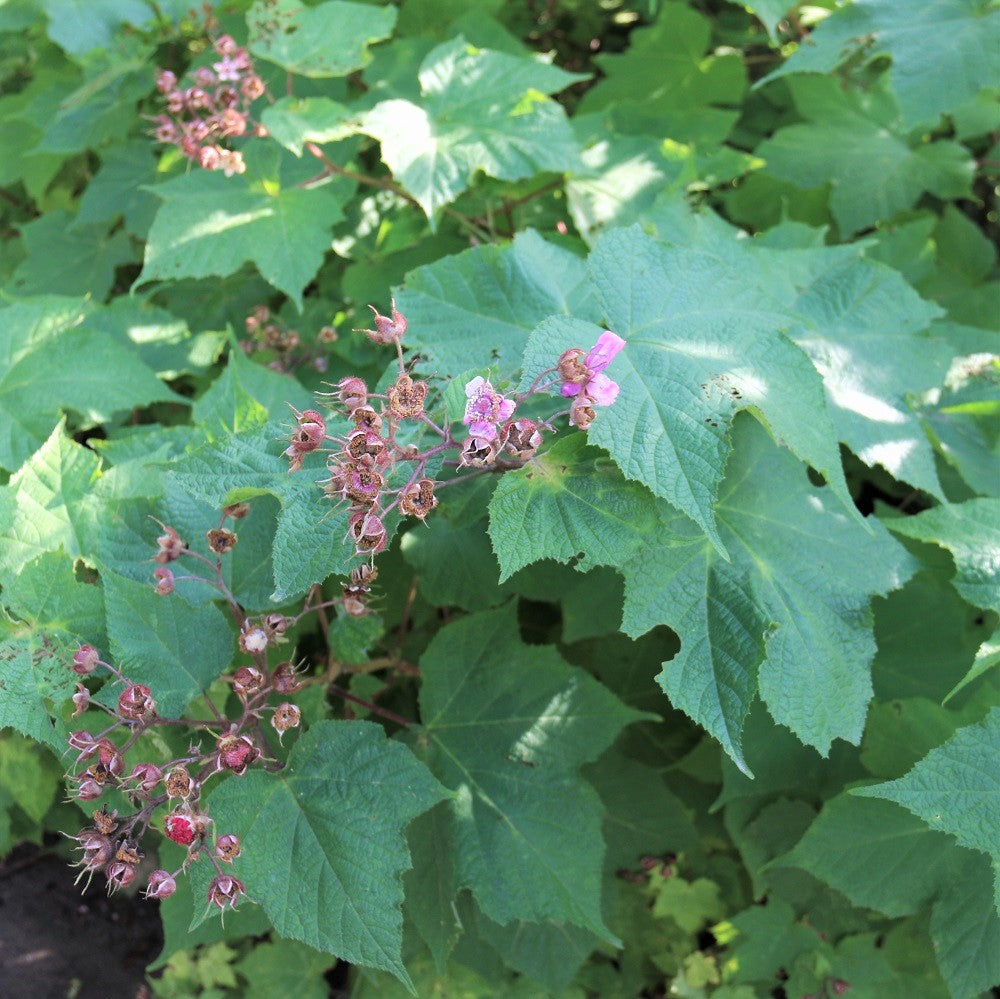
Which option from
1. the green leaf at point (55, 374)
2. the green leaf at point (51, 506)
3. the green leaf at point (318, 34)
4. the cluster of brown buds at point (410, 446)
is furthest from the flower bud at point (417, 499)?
the green leaf at point (318, 34)

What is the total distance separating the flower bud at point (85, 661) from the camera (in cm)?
161

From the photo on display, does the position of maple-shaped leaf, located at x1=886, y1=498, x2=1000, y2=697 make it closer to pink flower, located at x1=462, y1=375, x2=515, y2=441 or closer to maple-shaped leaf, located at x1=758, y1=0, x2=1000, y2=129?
A: pink flower, located at x1=462, y1=375, x2=515, y2=441

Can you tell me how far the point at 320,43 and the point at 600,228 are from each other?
1.00 m

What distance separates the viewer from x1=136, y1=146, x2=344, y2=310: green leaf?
244 centimetres

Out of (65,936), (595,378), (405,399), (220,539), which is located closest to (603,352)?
(595,378)

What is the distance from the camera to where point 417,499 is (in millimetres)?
1337

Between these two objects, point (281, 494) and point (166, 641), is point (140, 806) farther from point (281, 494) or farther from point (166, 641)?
point (281, 494)

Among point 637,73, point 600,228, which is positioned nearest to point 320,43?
point 600,228

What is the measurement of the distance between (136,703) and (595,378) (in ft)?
3.15

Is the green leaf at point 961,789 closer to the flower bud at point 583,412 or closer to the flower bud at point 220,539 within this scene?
the flower bud at point 583,412

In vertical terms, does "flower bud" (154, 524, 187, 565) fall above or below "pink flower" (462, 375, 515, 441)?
below

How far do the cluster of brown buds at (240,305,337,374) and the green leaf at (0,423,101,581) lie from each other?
79cm

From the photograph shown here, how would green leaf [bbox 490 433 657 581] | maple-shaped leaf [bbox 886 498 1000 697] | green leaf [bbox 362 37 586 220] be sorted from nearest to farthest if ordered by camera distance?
1. green leaf [bbox 490 433 657 581]
2. maple-shaped leaf [bbox 886 498 1000 697]
3. green leaf [bbox 362 37 586 220]

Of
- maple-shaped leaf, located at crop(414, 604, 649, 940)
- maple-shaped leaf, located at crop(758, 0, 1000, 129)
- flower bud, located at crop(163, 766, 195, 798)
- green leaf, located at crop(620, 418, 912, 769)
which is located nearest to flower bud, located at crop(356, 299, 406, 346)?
green leaf, located at crop(620, 418, 912, 769)
